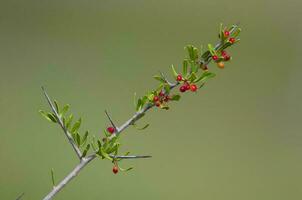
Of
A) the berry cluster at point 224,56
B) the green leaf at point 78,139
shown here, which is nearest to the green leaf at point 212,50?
the berry cluster at point 224,56

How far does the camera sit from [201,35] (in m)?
1.17

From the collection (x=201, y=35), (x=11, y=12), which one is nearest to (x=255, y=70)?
(x=201, y=35)

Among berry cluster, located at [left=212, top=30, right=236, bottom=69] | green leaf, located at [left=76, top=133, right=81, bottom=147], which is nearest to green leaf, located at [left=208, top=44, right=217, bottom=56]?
berry cluster, located at [left=212, top=30, right=236, bottom=69]

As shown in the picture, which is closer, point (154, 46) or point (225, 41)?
point (225, 41)

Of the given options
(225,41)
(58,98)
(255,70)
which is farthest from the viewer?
(255,70)

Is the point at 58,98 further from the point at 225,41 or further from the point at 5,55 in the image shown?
the point at 225,41

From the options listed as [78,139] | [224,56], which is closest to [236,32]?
[224,56]

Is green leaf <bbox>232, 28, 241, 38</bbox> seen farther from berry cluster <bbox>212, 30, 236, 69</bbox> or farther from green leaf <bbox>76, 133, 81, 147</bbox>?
green leaf <bbox>76, 133, 81, 147</bbox>

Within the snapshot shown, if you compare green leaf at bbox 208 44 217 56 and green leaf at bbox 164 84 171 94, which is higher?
green leaf at bbox 208 44 217 56

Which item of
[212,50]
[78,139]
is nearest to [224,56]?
[212,50]

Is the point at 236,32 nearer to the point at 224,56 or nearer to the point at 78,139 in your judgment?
the point at 224,56

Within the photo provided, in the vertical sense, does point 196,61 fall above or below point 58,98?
below

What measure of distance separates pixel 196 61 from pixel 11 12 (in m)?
0.87

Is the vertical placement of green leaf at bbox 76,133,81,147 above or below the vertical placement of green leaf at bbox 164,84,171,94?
above
